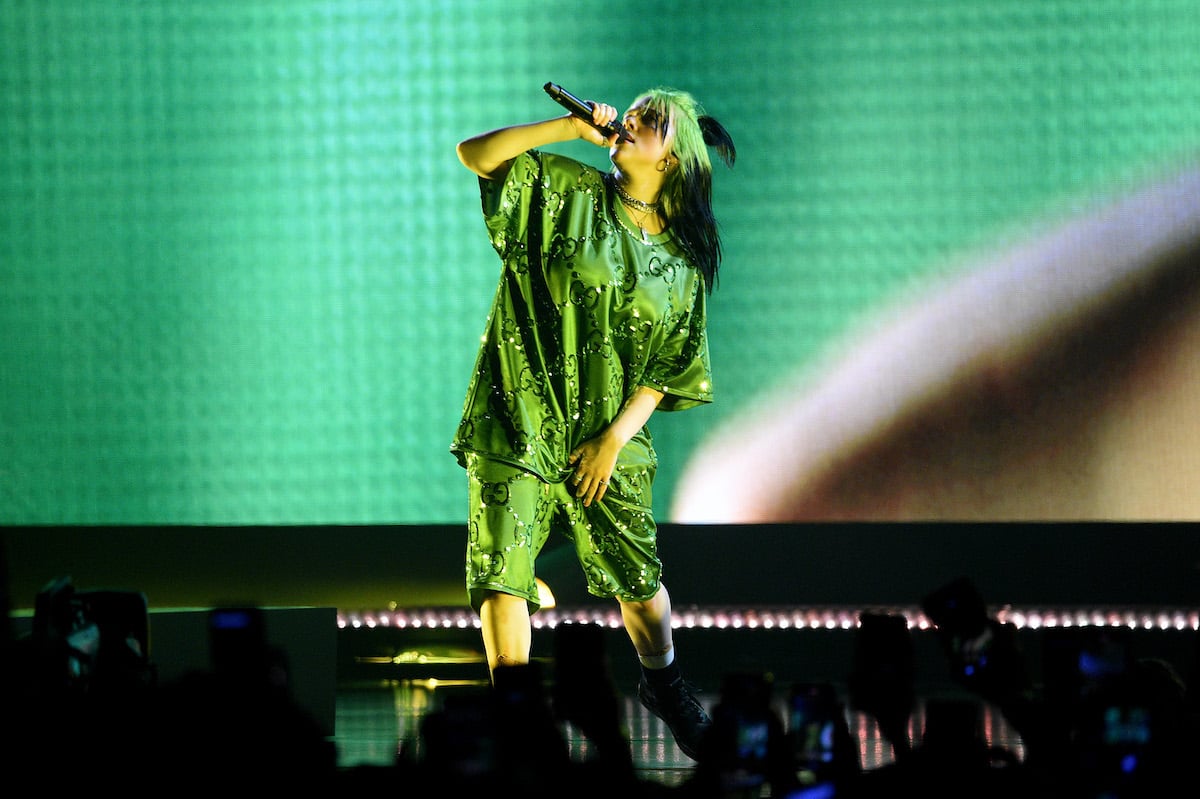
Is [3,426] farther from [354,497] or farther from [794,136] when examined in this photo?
[794,136]

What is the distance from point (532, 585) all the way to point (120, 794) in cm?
121

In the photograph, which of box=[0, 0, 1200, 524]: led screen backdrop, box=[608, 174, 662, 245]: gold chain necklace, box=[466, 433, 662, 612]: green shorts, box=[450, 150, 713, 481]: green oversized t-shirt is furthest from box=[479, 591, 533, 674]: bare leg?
box=[0, 0, 1200, 524]: led screen backdrop

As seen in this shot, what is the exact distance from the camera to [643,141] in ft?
7.61

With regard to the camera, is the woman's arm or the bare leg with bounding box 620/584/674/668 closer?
the woman's arm

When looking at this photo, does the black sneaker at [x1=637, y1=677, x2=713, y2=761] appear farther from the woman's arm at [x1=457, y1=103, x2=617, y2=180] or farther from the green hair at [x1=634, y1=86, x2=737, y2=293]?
the woman's arm at [x1=457, y1=103, x2=617, y2=180]

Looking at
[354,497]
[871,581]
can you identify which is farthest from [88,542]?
[871,581]

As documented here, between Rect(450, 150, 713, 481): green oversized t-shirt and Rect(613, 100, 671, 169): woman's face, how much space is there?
0.06 m

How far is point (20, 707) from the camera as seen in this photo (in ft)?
3.67

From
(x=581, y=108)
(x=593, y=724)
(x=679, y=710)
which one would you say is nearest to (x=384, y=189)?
(x=581, y=108)

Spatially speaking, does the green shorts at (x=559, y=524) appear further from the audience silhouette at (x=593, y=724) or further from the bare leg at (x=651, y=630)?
the audience silhouette at (x=593, y=724)

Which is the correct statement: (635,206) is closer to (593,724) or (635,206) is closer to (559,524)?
(559,524)

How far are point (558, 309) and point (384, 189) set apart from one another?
48.4 inches

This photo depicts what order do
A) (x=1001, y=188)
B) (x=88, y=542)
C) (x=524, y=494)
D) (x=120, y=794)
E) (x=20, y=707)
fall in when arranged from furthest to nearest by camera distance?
(x=88, y=542)
(x=1001, y=188)
(x=524, y=494)
(x=20, y=707)
(x=120, y=794)

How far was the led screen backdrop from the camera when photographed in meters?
3.22
